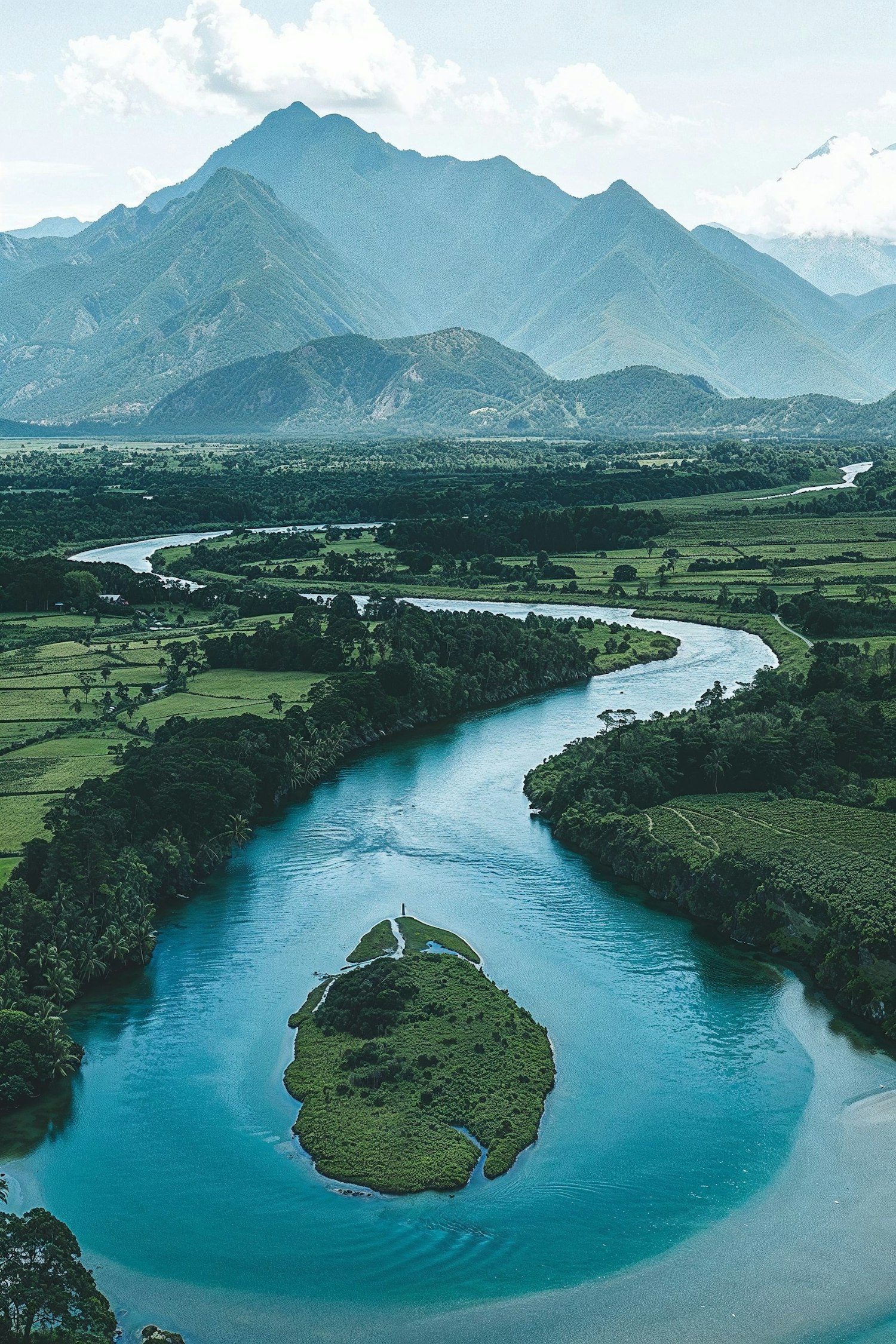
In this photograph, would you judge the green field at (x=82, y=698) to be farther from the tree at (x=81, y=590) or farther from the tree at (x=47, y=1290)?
the tree at (x=47, y=1290)

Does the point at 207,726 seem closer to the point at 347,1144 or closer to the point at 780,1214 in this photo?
the point at 347,1144

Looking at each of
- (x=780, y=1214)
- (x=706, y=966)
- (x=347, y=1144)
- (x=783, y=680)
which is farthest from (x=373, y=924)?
(x=783, y=680)

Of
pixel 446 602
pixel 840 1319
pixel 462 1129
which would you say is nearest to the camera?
pixel 840 1319

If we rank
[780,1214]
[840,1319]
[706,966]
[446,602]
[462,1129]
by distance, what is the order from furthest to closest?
[446,602]
[706,966]
[462,1129]
[780,1214]
[840,1319]

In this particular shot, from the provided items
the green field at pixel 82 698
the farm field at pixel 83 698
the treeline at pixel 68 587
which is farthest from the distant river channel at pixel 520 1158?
the treeline at pixel 68 587

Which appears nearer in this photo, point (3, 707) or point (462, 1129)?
point (462, 1129)
